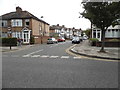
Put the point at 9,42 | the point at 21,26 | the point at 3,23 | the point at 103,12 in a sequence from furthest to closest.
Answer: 1. the point at 3,23
2. the point at 21,26
3. the point at 9,42
4. the point at 103,12

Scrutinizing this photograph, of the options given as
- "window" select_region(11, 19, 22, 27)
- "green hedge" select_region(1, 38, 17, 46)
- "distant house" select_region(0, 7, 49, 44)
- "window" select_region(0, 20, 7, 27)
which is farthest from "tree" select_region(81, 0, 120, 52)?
"window" select_region(0, 20, 7, 27)

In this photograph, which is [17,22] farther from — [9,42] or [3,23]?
[9,42]

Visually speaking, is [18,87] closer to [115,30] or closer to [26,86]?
[26,86]

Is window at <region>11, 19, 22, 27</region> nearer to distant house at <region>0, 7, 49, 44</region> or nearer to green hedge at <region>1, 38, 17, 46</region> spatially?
distant house at <region>0, 7, 49, 44</region>

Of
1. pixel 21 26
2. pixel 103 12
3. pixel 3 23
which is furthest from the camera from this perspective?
pixel 3 23

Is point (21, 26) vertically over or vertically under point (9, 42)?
over

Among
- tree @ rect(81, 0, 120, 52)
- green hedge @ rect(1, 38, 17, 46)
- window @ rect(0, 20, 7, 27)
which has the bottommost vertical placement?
green hedge @ rect(1, 38, 17, 46)

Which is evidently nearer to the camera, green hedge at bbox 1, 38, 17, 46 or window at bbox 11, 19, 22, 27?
green hedge at bbox 1, 38, 17, 46

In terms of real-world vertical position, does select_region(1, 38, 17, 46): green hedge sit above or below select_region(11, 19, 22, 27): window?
below

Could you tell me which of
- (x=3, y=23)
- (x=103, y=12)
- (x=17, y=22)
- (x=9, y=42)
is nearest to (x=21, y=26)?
(x=17, y=22)

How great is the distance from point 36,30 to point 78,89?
37.2 metres

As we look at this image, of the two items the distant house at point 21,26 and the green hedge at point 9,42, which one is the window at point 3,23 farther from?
the green hedge at point 9,42

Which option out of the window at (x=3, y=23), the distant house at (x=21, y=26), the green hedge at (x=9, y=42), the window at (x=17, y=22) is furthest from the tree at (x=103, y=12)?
the window at (x=3, y=23)

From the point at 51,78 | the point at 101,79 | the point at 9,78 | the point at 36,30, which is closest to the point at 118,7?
the point at 101,79
